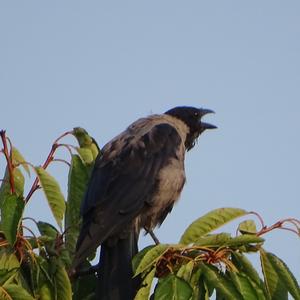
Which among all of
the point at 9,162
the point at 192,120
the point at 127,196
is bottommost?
the point at 127,196

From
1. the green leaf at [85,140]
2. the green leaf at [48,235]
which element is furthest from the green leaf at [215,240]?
the green leaf at [85,140]

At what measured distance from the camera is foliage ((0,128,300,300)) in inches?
142

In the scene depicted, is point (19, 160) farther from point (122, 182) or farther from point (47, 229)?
point (122, 182)

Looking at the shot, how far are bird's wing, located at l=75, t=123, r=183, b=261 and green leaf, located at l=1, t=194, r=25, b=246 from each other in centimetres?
72

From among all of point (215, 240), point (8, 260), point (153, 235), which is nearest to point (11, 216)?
point (8, 260)

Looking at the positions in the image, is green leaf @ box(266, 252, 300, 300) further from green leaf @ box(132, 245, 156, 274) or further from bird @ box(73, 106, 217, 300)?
bird @ box(73, 106, 217, 300)

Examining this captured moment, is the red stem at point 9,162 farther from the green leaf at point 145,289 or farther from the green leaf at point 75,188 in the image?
the green leaf at point 145,289

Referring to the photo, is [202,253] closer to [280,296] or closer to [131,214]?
[280,296]

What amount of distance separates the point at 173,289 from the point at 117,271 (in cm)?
154

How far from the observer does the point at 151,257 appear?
3811 millimetres

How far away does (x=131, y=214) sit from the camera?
5.37m

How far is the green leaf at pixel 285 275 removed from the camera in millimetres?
3783

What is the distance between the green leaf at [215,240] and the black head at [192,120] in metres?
3.77

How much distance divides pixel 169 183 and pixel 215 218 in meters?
1.90
